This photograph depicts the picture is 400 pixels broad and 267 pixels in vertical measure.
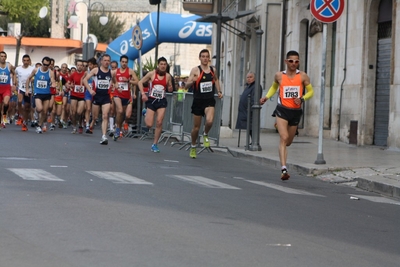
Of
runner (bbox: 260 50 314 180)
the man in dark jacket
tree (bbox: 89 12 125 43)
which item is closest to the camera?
runner (bbox: 260 50 314 180)

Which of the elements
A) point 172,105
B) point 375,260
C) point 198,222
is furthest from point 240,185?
point 172,105

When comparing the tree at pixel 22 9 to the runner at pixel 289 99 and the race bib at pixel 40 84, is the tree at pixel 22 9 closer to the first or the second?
the race bib at pixel 40 84

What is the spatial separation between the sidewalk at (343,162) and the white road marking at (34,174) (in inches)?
166

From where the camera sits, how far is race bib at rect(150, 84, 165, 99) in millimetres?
19016

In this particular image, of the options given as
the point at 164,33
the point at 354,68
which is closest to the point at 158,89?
the point at 354,68

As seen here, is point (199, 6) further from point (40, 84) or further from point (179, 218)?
point (179, 218)

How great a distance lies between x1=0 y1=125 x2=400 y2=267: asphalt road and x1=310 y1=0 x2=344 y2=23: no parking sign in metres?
3.00

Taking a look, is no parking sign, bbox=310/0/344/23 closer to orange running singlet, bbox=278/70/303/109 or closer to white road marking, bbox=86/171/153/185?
orange running singlet, bbox=278/70/303/109

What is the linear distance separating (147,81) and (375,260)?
42.6 feet

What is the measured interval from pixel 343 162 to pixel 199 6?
979 inches

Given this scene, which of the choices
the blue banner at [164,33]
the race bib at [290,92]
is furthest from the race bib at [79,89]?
the race bib at [290,92]

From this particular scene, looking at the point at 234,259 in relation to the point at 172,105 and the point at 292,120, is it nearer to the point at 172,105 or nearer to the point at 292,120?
the point at 292,120

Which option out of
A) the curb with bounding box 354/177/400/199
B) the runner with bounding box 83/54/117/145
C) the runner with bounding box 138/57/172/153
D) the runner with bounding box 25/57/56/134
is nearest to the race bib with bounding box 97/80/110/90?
the runner with bounding box 83/54/117/145

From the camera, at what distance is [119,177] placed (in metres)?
11.7
